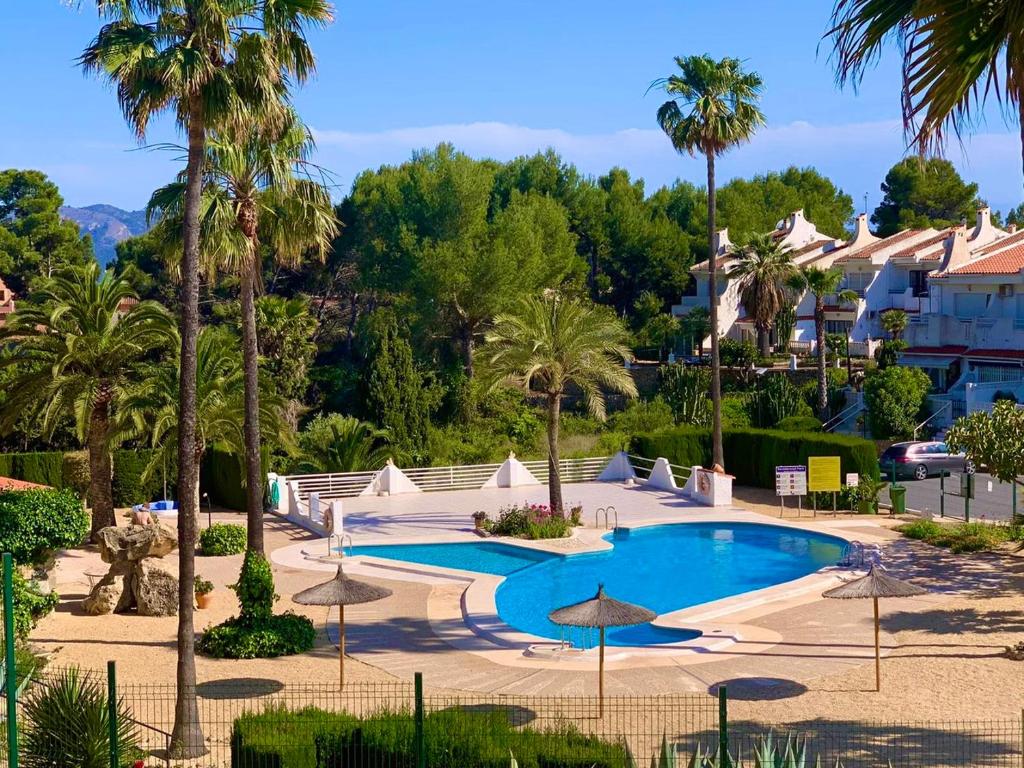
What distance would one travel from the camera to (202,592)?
23547mm

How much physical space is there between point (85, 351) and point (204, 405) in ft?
9.44

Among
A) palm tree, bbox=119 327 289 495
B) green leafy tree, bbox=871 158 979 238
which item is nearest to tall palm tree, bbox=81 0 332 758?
palm tree, bbox=119 327 289 495

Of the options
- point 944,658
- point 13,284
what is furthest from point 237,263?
point 13,284

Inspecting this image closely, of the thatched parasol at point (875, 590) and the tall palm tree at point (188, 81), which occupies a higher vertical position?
the tall palm tree at point (188, 81)

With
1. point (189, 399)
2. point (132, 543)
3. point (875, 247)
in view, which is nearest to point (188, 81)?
point (189, 399)

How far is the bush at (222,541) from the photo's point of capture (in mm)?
28953

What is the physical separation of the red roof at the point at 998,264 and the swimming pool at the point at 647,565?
25167 mm

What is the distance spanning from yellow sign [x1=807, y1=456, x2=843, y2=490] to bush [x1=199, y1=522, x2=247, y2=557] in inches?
576

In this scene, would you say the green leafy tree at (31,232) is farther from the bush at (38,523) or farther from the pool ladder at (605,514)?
the bush at (38,523)

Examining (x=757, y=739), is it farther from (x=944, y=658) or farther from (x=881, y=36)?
(x=881, y=36)

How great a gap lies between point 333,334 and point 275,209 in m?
44.2

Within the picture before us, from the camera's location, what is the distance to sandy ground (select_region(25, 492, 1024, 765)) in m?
17.0

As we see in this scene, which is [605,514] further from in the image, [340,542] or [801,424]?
[801,424]

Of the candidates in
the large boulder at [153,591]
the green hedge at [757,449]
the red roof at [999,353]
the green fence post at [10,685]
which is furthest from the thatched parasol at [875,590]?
the red roof at [999,353]
